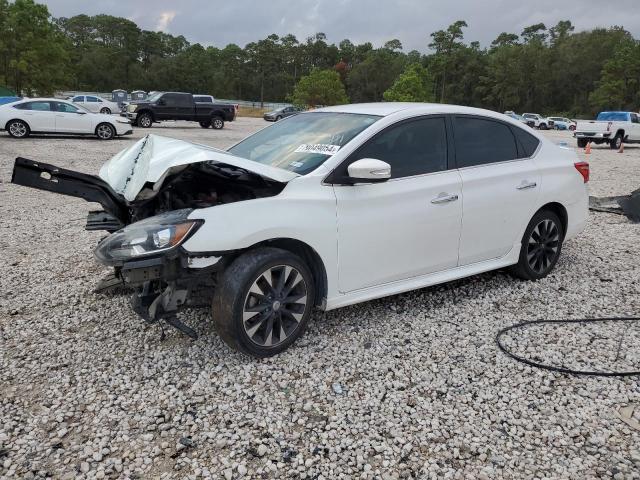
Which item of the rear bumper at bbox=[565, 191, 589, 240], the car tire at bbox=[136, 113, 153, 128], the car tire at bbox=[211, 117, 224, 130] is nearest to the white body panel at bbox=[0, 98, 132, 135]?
the car tire at bbox=[136, 113, 153, 128]

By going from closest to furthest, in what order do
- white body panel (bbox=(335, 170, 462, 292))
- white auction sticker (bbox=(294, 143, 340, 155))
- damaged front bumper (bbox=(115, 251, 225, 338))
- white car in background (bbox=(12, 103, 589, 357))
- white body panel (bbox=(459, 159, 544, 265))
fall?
damaged front bumper (bbox=(115, 251, 225, 338)) → white car in background (bbox=(12, 103, 589, 357)) → white body panel (bbox=(335, 170, 462, 292)) → white auction sticker (bbox=(294, 143, 340, 155)) → white body panel (bbox=(459, 159, 544, 265))

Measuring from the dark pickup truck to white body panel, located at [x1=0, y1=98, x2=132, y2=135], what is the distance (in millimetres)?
6107

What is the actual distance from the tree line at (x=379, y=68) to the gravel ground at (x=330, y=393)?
52028 millimetres

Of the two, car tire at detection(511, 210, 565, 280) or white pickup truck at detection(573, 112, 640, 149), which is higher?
white pickup truck at detection(573, 112, 640, 149)

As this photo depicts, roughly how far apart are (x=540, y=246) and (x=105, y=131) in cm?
1774

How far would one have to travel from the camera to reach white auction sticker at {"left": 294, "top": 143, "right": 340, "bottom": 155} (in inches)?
144

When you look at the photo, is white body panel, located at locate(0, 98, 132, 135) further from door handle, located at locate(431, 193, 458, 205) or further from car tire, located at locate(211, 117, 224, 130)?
door handle, located at locate(431, 193, 458, 205)

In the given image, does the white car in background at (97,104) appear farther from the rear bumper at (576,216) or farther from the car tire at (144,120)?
the rear bumper at (576,216)

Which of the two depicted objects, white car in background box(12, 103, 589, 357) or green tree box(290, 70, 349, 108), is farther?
green tree box(290, 70, 349, 108)

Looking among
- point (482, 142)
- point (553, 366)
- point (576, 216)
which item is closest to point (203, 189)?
point (482, 142)

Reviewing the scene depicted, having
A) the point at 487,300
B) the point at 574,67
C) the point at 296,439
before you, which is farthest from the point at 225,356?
the point at 574,67

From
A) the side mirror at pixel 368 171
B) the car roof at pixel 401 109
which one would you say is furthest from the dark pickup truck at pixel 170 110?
the side mirror at pixel 368 171

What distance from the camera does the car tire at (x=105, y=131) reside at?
61.2 feet

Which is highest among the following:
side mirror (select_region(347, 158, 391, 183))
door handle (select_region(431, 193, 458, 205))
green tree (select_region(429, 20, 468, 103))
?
green tree (select_region(429, 20, 468, 103))
